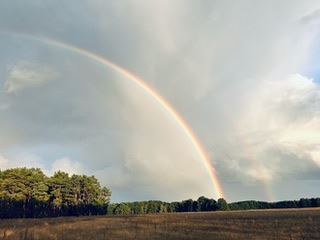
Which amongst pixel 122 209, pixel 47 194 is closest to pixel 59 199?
pixel 47 194

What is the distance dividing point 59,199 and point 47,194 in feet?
10.6

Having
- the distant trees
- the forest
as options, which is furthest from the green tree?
the distant trees

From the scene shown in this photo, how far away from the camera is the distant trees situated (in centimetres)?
9180

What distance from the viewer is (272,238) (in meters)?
24.0

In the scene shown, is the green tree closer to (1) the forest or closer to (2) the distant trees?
(1) the forest

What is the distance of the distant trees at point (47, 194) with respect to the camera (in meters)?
91.8

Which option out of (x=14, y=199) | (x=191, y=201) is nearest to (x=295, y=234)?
(x=14, y=199)

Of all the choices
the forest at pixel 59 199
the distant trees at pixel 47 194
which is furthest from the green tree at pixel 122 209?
the distant trees at pixel 47 194

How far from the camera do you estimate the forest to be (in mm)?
92125

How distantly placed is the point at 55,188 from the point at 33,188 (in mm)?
7224

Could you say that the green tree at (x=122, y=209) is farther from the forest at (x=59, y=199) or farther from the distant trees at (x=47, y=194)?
the distant trees at (x=47, y=194)

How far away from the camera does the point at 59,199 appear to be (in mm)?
97812

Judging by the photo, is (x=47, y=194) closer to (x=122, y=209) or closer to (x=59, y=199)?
(x=59, y=199)

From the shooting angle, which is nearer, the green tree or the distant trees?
the distant trees
